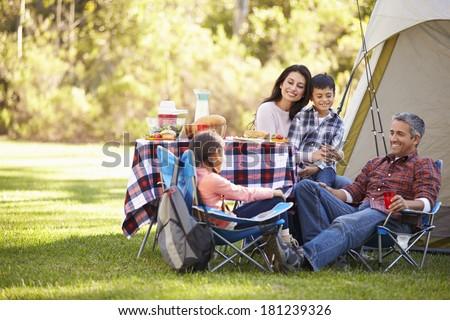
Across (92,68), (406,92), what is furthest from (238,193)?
(92,68)

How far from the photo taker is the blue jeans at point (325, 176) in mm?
4848

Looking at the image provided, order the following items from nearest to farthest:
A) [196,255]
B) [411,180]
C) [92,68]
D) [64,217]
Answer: [196,255], [411,180], [64,217], [92,68]

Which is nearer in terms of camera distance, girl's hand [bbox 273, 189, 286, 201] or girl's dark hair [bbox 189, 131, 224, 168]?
girl's dark hair [bbox 189, 131, 224, 168]

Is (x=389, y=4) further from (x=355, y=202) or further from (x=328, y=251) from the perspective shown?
(x=328, y=251)

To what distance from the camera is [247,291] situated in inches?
151

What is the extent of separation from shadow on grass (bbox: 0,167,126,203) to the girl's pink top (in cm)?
397

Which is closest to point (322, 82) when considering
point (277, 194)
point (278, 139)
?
point (278, 139)

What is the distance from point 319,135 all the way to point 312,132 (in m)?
0.05

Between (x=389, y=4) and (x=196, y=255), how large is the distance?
2.30 meters

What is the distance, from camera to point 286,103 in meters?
5.02

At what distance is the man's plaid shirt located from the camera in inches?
194

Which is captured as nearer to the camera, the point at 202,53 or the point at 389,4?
the point at 389,4

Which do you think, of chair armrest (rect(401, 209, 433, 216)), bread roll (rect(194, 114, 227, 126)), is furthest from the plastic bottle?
chair armrest (rect(401, 209, 433, 216))
